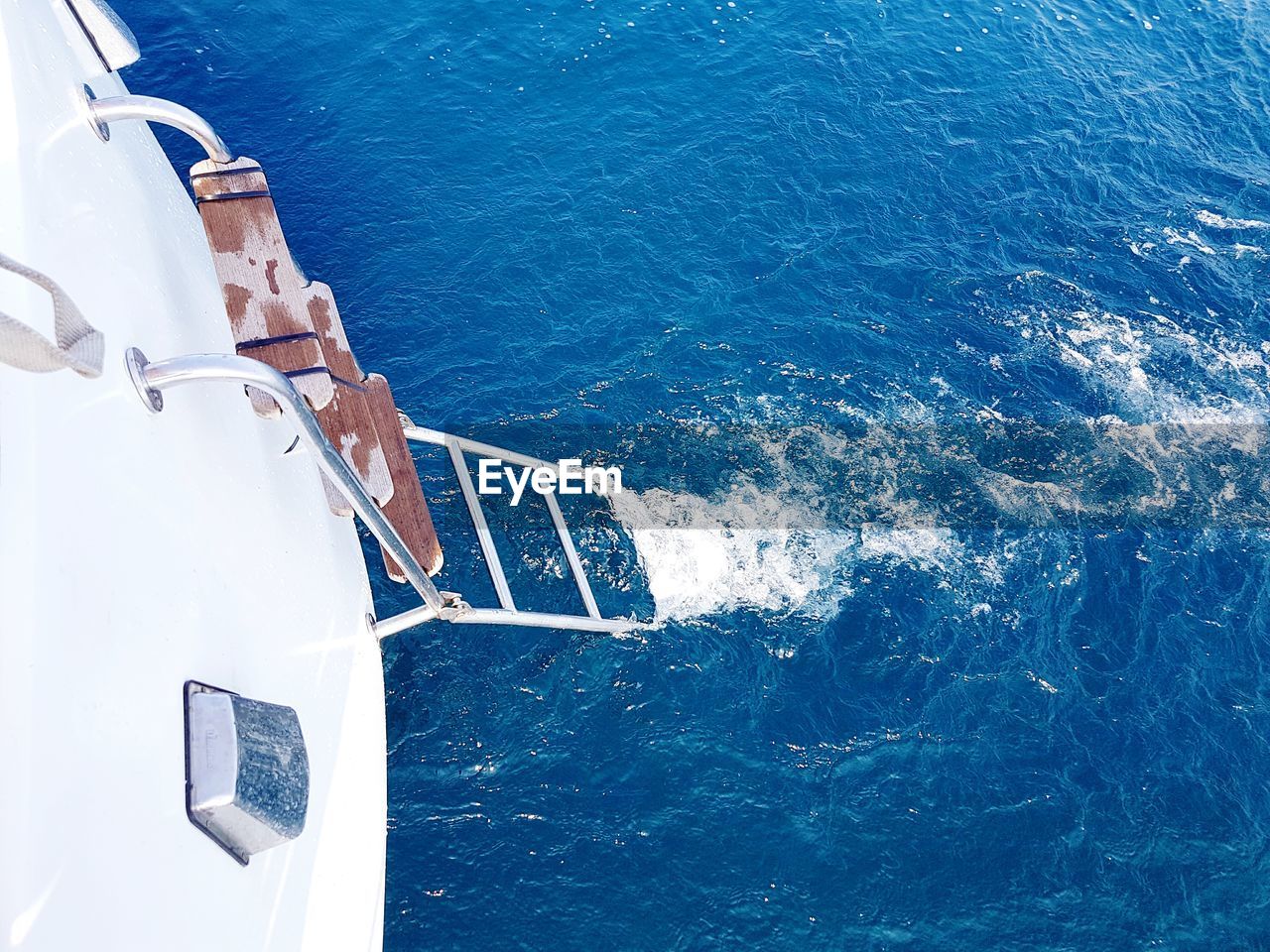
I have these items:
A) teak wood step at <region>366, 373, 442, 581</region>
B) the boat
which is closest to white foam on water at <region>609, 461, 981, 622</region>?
teak wood step at <region>366, 373, 442, 581</region>

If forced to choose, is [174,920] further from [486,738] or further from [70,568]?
[486,738]

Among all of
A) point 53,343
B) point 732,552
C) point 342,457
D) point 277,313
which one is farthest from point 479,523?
point 53,343

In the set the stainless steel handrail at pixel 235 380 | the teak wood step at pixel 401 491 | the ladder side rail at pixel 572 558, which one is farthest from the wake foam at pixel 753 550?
the stainless steel handrail at pixel 235 380

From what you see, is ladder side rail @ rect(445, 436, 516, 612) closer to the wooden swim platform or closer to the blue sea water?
the blue sea water

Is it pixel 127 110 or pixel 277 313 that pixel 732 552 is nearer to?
pixel 277 313

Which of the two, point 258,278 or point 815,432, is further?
point 815,432

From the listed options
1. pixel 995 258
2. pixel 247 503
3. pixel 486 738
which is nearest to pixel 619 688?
pixel 486 738

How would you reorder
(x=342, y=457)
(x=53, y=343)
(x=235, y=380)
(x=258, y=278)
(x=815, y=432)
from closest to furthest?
(x=53, y=343)
(x=235, y=380)
(x=258, y=278)
(x=342, y=457)
(x=815, y=432)
